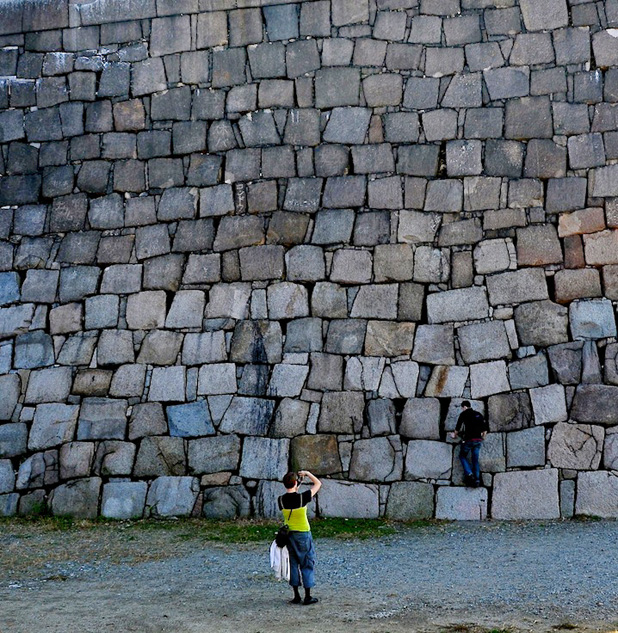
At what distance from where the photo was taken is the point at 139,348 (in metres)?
11.7

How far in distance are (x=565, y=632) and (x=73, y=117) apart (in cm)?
910

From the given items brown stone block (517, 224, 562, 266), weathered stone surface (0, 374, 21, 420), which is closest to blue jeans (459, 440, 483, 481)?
brown stone block (517, 224, 562, 266)

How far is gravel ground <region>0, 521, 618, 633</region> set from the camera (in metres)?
7.10

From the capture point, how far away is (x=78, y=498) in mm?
11328

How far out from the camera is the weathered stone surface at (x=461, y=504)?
10477 millimetres

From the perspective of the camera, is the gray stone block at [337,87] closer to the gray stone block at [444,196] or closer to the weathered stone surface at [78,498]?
the gray stone block at [444,196]

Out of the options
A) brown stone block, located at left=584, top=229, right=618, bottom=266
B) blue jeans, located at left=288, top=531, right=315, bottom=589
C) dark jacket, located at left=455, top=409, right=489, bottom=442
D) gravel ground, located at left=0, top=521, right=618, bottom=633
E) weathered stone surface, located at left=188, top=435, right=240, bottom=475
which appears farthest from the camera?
weathered stone surface, located at left=188, top=435, right=240, bottom=475

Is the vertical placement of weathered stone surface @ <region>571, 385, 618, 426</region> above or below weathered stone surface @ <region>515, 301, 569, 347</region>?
below

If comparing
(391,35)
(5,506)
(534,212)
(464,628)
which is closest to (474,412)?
(534,212)

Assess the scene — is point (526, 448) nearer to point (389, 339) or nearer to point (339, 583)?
point (389, 339)

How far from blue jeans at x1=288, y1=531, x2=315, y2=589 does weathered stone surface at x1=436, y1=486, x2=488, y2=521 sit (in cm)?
338

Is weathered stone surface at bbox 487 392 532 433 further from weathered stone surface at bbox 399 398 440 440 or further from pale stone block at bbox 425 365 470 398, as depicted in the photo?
weathered stone surface at bbox 399 398 440 440

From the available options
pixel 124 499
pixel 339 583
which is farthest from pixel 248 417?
pixel 339 583

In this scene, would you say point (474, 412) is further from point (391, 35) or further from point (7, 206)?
point (7, 206)
